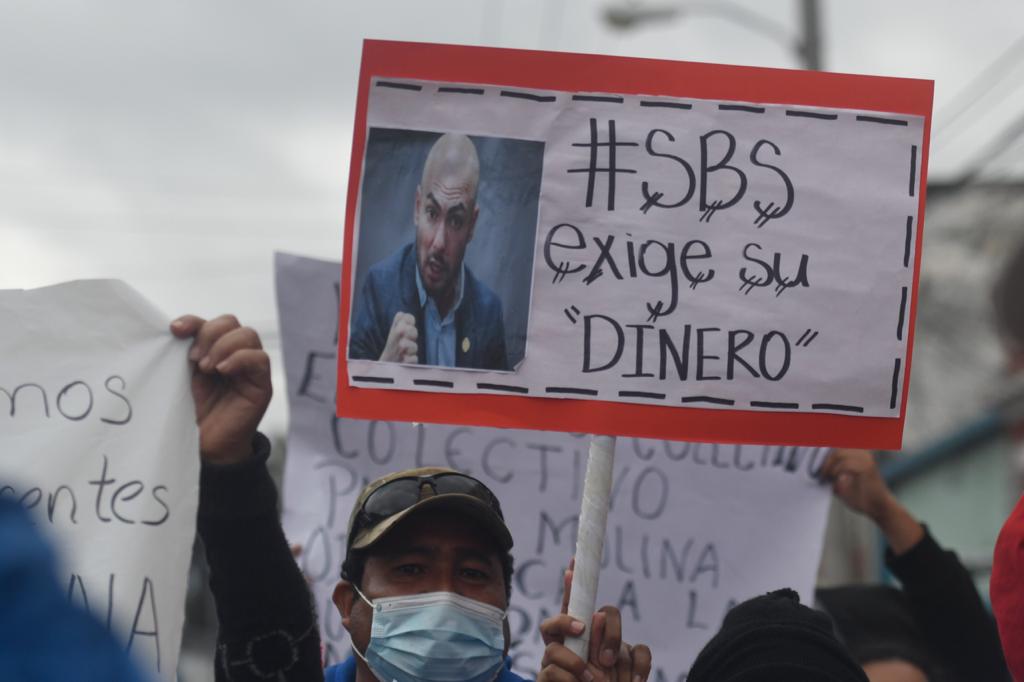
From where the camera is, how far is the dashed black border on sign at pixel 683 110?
2738 mm

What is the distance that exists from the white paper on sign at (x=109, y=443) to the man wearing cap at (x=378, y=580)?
0.09 metres

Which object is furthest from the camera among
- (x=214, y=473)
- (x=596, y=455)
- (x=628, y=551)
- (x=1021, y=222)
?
(x=1021, y=222)

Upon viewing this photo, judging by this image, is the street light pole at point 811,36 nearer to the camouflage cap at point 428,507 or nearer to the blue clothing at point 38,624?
the camouflage cap at point 428,507

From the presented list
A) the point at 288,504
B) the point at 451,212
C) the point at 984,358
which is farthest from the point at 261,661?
the point at 984,358

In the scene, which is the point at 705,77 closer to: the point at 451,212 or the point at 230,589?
the point at 451,212

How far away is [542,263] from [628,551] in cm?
149

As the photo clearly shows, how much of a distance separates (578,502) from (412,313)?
151cm

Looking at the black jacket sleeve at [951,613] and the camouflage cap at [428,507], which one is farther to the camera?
the black jacket sleeve at [951,613]

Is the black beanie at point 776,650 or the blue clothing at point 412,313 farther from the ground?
the blue clothing at point 412,313

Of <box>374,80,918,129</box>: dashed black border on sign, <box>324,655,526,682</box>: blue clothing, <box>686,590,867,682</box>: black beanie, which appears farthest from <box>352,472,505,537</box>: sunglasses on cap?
<box>374,80,918,129</box>: dashed black border on sign

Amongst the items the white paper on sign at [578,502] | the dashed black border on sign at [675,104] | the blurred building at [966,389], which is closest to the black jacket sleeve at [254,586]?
the dashed black border on sign at [675,104]

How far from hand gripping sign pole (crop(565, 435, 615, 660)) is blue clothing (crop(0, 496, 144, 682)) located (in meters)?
1.26

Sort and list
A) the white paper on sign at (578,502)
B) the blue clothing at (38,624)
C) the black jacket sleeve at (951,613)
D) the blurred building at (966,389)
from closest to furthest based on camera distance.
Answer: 1. the blue clothing at (38,624)
2. the black jacket sleeve at (951,613)
3. the white paper on sign at (578,502)
4. the blurred building at (966,389)

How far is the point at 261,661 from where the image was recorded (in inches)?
109
